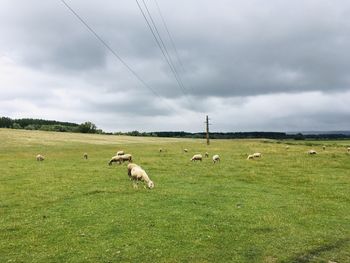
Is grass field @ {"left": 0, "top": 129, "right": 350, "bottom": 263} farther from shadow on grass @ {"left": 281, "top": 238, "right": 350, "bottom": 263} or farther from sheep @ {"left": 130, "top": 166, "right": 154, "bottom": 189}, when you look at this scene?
sheep @ {"left": 130, "top": 166, "right": 154, "bottom": 189}

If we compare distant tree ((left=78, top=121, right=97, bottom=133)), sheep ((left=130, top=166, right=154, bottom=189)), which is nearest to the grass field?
sheep ((left=130, top=166, right=154, bottom=189))

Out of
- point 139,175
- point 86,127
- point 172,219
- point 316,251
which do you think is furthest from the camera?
point 86,127

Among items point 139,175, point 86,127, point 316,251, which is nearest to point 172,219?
point 316,251

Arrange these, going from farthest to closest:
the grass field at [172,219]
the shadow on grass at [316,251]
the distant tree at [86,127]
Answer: the distant tree at [86,127]
the grass field at [172,219]
the shadow on grass at [316,251]

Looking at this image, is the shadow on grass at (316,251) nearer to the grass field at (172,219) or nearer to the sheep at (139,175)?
the grass field at (172,219)

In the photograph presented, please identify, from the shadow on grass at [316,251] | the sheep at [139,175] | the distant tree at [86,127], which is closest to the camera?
the shadow on grass at [316,251]

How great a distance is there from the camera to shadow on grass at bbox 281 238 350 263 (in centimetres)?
1451

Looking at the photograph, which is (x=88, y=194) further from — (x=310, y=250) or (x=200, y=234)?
(x=310, y=250)

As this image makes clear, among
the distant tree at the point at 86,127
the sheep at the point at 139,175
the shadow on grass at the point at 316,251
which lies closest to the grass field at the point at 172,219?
the shadow on grass at the point at 316,251

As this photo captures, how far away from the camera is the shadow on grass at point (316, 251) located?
14.5m

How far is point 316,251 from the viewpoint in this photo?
51.5 feet

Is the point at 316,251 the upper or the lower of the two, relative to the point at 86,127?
lower

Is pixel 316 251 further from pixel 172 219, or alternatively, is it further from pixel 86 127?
pixel 86 127

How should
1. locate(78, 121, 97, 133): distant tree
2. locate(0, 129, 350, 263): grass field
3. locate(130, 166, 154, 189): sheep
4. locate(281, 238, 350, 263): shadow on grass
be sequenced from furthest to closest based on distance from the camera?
locate(78, 121, 97, 133): distant tree < locate(130, 166, 154, 189): sheep < locate(0, 129, 350, 263): grass field < locate(281, 238, 350, 263): shadow on grass
